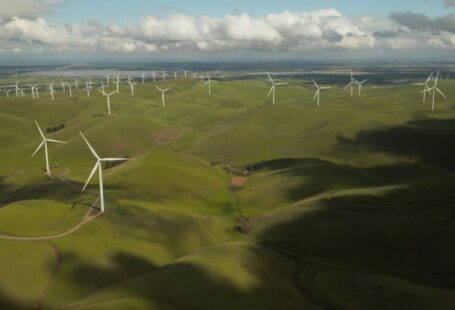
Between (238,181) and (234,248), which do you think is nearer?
(234,248)

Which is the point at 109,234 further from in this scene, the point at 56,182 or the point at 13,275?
the point at 56,182

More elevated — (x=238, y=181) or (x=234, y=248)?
(x=234, y=248)

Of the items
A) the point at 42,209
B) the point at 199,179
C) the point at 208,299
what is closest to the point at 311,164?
the point at 199,179

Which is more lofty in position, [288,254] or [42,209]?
[42,209]

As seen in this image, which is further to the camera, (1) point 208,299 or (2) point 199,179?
(2) point 199,179

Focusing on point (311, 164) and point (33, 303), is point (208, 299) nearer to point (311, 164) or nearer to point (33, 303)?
point (33, 303)

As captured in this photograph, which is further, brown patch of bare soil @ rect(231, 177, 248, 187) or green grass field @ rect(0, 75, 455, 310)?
brown patch of bare soil @ rect(231, 177, 248, 187)

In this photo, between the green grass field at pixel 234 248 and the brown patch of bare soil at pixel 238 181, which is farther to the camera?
the brown patch of bare soil at pixel 238 181

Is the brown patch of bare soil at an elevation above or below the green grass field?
below

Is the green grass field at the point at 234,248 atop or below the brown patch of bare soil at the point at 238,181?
atop

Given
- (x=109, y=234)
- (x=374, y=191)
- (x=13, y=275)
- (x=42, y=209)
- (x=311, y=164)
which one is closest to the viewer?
(x=13, y=275)

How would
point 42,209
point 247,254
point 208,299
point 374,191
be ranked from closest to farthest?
point 208,299 < point 247,254 < point 42,209 < point 374,191
